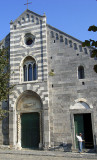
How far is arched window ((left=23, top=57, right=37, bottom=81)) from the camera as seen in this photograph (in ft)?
54.9

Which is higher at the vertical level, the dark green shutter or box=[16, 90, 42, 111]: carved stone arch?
box=[16, 90, 42, 111]: carved stone arch

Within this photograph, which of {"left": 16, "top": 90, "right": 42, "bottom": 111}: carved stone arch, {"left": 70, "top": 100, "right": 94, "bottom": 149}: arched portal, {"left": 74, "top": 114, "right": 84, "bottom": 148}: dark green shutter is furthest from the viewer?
{"left": 16, "top": 90, "right": 42, "bottom": 111}: carved stone arch

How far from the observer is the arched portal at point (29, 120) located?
50.9ft

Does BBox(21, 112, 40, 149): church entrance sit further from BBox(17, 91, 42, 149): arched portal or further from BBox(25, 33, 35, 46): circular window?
BBox(25, 33, 35, 46): circular window

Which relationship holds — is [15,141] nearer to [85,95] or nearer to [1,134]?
[1,134]

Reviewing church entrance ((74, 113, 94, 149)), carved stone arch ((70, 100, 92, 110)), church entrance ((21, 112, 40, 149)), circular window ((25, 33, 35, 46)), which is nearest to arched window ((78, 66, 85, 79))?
carved stone arch ((70, 100, 92, 110))

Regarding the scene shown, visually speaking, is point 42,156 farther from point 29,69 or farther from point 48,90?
point 29,69

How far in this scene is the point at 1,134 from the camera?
15.8 metres

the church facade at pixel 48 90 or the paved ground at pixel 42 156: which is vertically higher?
the church facade at pixel 48 90

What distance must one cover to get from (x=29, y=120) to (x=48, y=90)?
3.08 meters

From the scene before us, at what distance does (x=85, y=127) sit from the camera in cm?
1484

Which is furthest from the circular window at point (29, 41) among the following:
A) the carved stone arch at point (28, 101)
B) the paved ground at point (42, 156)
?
the paved ground at point (42, 156)

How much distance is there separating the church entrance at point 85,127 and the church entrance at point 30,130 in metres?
3.26

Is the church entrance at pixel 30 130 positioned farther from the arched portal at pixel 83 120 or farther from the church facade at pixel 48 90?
the arched portal at pixel 83 120
